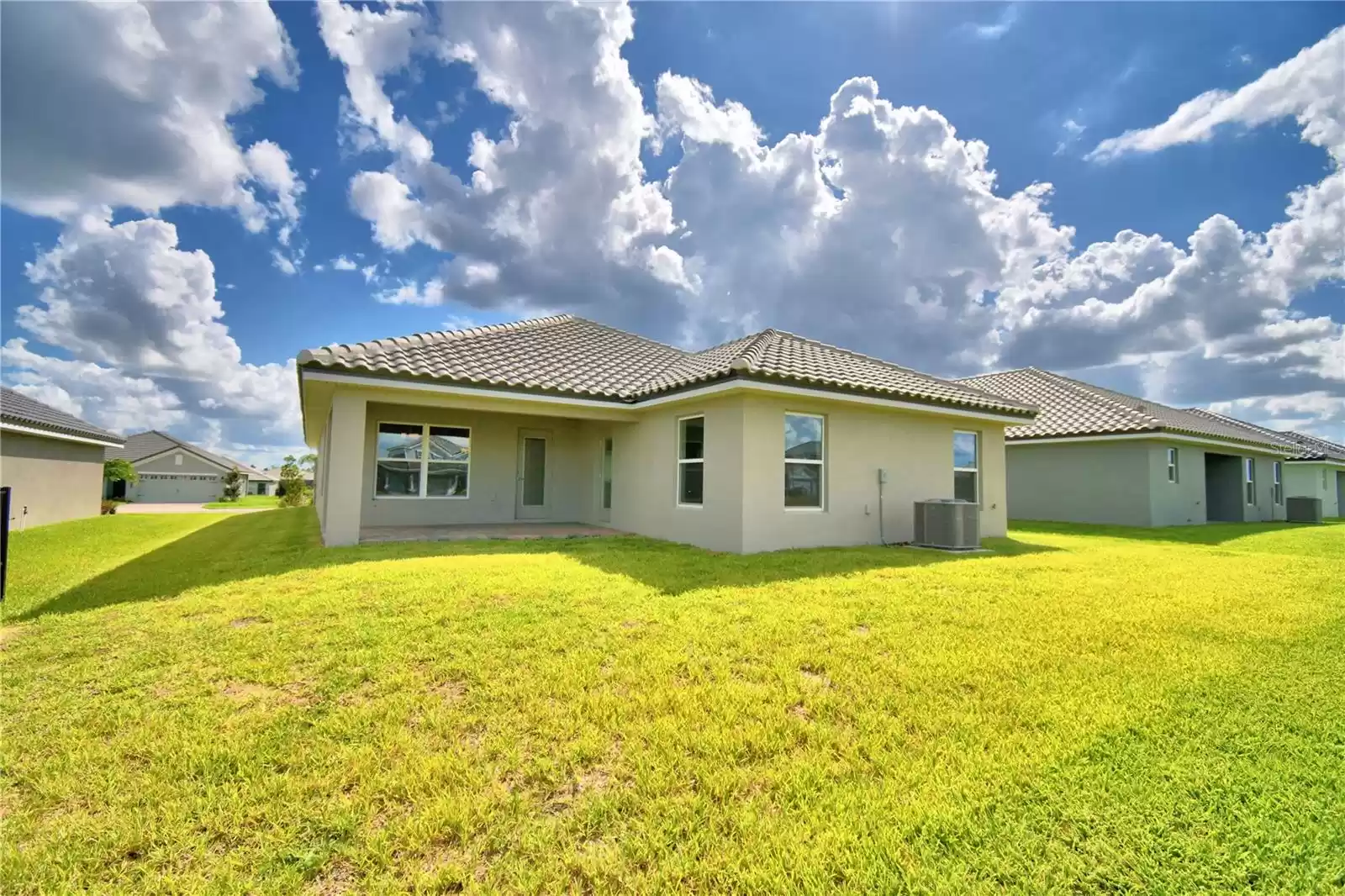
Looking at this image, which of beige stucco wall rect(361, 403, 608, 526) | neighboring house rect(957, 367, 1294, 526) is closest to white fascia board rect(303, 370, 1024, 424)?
beige stucco wall rect(361, 403, 608, 526)

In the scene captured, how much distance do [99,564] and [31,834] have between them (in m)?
8.43

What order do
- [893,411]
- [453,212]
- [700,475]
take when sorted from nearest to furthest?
[700,475], [893,411], [453,212]

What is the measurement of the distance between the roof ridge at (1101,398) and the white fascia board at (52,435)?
3000 centimetres

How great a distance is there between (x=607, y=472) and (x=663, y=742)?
10.6 m

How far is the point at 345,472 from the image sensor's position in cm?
920

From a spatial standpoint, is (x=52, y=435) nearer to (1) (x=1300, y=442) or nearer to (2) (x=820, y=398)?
(2) (x=820, y=398)

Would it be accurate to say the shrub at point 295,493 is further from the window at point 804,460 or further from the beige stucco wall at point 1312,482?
the beige stucco wall at point 1312,482

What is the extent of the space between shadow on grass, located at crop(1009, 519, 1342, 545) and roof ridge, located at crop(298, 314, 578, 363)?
1377 cm

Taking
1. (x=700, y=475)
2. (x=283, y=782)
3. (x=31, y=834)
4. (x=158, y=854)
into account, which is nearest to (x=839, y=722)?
(x=283, y=782)

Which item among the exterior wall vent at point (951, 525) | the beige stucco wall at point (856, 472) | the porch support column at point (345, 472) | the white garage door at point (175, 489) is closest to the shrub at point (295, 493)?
the white garage door at point (175, 489)

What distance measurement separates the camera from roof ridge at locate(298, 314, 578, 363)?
9.65m

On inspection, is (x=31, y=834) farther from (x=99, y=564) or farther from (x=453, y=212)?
(x=453, y=212)

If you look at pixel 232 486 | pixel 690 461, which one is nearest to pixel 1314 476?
pixel 690 461

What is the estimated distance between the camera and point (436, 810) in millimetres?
2451
